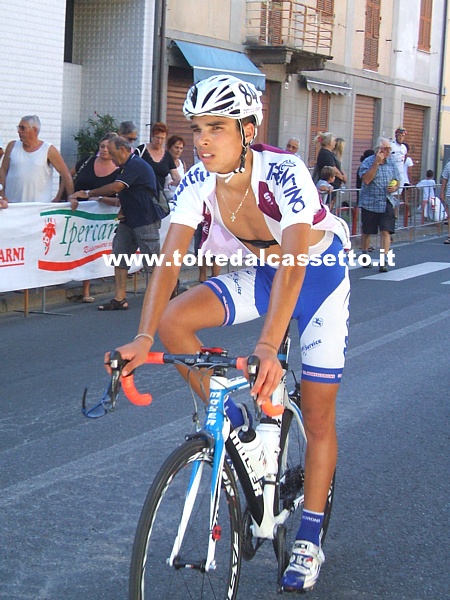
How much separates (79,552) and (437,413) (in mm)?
3315

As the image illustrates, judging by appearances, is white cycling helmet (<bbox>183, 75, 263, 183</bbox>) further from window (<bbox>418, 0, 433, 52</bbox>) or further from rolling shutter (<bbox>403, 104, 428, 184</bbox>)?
window (<bbox>418, 0, 433, 52</bbox>)

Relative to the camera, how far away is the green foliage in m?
18.3

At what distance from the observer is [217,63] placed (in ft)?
69.4

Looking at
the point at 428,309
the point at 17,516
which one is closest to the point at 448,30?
the point at 428,309

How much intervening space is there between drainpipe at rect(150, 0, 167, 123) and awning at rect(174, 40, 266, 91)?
2.32 ft

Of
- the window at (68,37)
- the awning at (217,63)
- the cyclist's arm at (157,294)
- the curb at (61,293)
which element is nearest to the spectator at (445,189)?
the awning at (217,63)

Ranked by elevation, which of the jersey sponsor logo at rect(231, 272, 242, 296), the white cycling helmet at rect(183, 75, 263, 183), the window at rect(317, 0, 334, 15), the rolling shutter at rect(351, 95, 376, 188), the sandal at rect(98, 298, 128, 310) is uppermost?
the window at rect(317, 0, 334, 15)

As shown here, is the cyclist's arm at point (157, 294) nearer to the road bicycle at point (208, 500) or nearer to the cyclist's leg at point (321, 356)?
the road bicycle at point (208, 500)

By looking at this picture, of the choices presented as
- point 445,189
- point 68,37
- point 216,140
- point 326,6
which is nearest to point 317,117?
point 326,6

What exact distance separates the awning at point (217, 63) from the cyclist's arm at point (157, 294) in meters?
16.0

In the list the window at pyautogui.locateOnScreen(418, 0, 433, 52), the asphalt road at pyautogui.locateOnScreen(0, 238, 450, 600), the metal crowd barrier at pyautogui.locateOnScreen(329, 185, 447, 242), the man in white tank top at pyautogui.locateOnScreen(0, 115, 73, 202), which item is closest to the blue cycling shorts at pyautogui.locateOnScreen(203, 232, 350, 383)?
the asphalt road at pyautogui.locateOnScreen(0, 238, 450, 600)

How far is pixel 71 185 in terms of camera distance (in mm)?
11375

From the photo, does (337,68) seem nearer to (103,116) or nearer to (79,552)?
(103,116)

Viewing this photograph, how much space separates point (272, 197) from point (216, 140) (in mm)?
309
